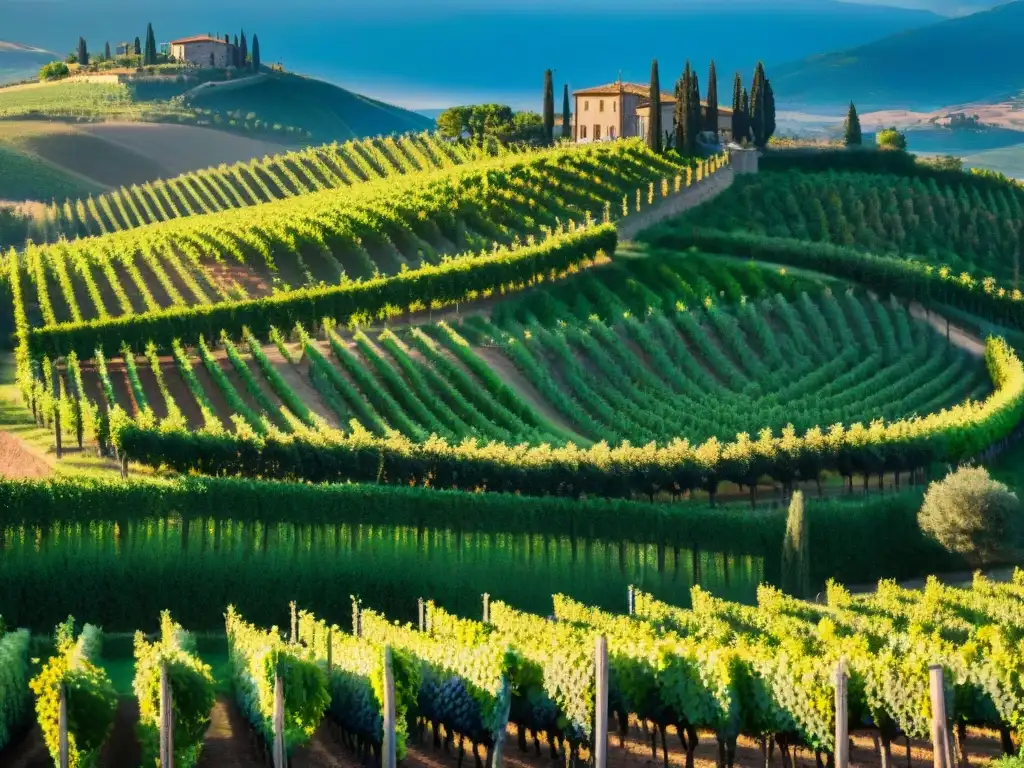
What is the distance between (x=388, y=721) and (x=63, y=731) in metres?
4.95

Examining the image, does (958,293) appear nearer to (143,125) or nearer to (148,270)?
(148,270)

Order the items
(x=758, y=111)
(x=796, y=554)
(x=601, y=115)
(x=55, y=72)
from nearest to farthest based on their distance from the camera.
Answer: (x=796, y=554), (x=758, y=111), (x=601, y=115), (x=55, y=72)

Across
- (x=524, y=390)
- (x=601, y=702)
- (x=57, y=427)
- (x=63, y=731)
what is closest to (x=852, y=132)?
(x=524, y=390)

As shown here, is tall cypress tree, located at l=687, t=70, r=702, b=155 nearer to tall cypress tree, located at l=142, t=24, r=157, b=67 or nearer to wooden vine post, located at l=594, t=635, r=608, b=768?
wooden vine post, located at l=594, t=635, r=608, b=768

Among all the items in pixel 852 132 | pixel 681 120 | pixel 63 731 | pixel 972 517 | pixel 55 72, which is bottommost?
pixel 972 517

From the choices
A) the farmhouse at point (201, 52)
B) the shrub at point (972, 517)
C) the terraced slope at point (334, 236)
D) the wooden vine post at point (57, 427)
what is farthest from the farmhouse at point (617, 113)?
the farmhouse at point (201, 52)

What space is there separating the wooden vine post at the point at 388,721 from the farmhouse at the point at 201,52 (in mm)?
157209

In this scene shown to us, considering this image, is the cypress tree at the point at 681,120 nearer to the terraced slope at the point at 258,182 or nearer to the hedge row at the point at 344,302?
the terraced slope at the point at 258,182

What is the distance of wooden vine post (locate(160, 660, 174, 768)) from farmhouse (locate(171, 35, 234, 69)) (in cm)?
A: 15723

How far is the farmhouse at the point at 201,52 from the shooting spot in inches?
7116

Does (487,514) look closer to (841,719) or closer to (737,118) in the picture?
(841,719)

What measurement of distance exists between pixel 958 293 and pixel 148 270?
114ft

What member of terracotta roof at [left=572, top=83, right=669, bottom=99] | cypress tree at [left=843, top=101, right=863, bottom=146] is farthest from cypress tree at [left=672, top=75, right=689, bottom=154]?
cypress tree at [left=843, top=101, right=863, bottom=146]

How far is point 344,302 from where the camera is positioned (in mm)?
69062
